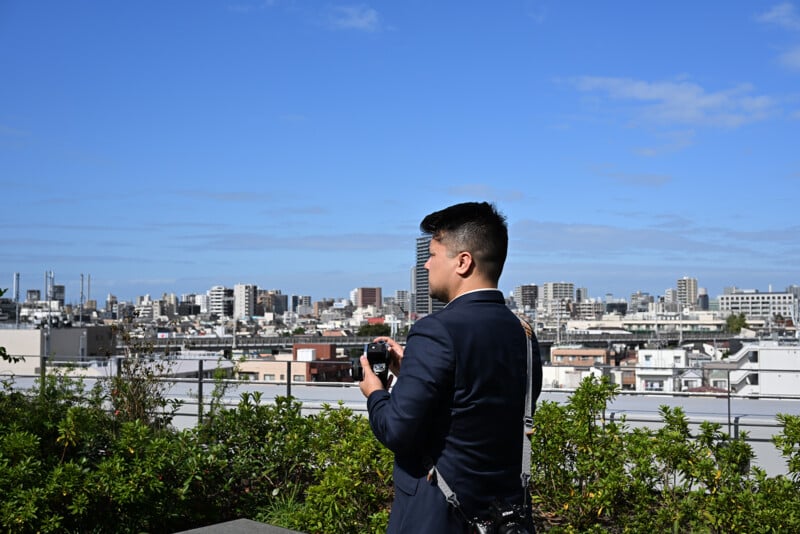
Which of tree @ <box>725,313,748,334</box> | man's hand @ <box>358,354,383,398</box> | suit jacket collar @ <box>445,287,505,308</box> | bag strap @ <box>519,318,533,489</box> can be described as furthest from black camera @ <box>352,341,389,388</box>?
tree @ <box>725,313,748,334</box>

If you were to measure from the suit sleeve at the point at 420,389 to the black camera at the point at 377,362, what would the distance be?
0.76ft

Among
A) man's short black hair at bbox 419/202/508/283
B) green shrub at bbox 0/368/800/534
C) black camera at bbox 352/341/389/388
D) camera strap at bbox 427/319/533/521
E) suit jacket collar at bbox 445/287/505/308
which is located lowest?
green shrub at bbox 0/368/800/534

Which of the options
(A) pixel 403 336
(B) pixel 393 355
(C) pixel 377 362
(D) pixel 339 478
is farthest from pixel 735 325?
(C) pixel 377 362

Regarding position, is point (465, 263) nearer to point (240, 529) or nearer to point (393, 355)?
point (393, 355)

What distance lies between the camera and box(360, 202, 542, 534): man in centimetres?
209

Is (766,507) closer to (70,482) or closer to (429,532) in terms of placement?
(429,532)

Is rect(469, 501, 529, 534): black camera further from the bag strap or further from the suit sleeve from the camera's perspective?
the suit sleeve

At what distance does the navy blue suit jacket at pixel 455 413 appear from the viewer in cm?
208

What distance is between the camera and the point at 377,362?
2.37 metres

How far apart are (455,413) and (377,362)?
348mm

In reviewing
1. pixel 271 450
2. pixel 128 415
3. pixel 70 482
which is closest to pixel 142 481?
pixel 70 482

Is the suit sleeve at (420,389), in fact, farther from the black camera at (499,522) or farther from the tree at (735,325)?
the tree at (735,325)

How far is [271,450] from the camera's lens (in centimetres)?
514

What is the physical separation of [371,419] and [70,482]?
272 centimetres
